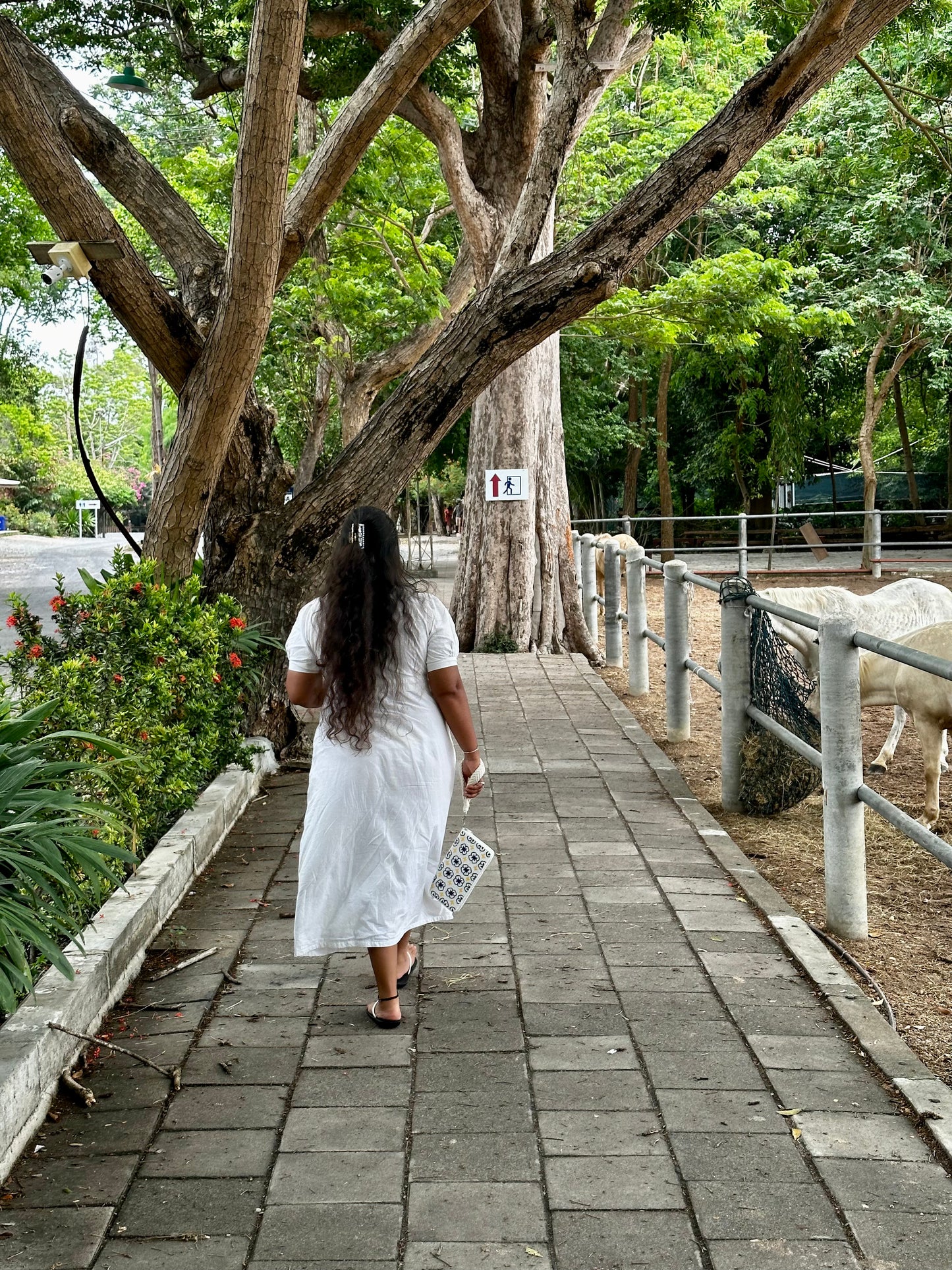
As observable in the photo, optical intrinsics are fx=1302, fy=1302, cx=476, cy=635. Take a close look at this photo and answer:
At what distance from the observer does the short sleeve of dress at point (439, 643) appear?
4.11m

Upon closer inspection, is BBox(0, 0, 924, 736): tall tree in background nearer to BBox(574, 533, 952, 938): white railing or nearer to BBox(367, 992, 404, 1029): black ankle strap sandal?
BBox(574, 533, 952, 938): white railing

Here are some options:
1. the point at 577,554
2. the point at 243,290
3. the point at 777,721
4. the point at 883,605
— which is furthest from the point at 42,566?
the point at 777,721

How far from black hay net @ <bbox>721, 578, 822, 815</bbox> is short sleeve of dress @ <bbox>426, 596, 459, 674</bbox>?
2755 millimetres

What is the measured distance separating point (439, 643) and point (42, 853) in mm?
1330

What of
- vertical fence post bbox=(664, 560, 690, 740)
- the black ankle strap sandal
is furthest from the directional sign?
the black ankle strap sandal

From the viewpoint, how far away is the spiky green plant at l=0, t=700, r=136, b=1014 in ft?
11.3

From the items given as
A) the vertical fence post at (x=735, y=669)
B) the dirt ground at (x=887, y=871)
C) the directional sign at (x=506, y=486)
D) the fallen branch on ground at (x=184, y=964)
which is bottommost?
the dirt ground at (x=887, y=871)

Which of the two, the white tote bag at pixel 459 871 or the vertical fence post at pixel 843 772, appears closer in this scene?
the white tote bag at pixel 459 871

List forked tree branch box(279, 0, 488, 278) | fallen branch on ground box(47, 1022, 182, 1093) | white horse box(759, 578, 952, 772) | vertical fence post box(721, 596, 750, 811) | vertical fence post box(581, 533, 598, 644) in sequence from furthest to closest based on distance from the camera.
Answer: vertical fence post box(581, 533, 598, 644) → white horse box(759, 578, 952, 772) → forked tree branch box(279, 0, 488, 278) → vertical fence post box(721, 596, 750, 811) → fallen branch on ground box(47, 1022, 182, 1093)

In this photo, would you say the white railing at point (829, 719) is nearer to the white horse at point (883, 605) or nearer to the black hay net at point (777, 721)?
the black hay net at point (777, 721)

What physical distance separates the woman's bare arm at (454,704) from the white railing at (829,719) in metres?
1.44

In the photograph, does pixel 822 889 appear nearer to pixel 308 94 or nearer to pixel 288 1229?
pixel 288 1229

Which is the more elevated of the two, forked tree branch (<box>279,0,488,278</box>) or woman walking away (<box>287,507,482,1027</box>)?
forked tree branch (<box>279,0,488,278</box>)

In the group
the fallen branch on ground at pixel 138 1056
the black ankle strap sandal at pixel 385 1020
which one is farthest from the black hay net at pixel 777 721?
the fallen branch on ground at pixel 138 1056
